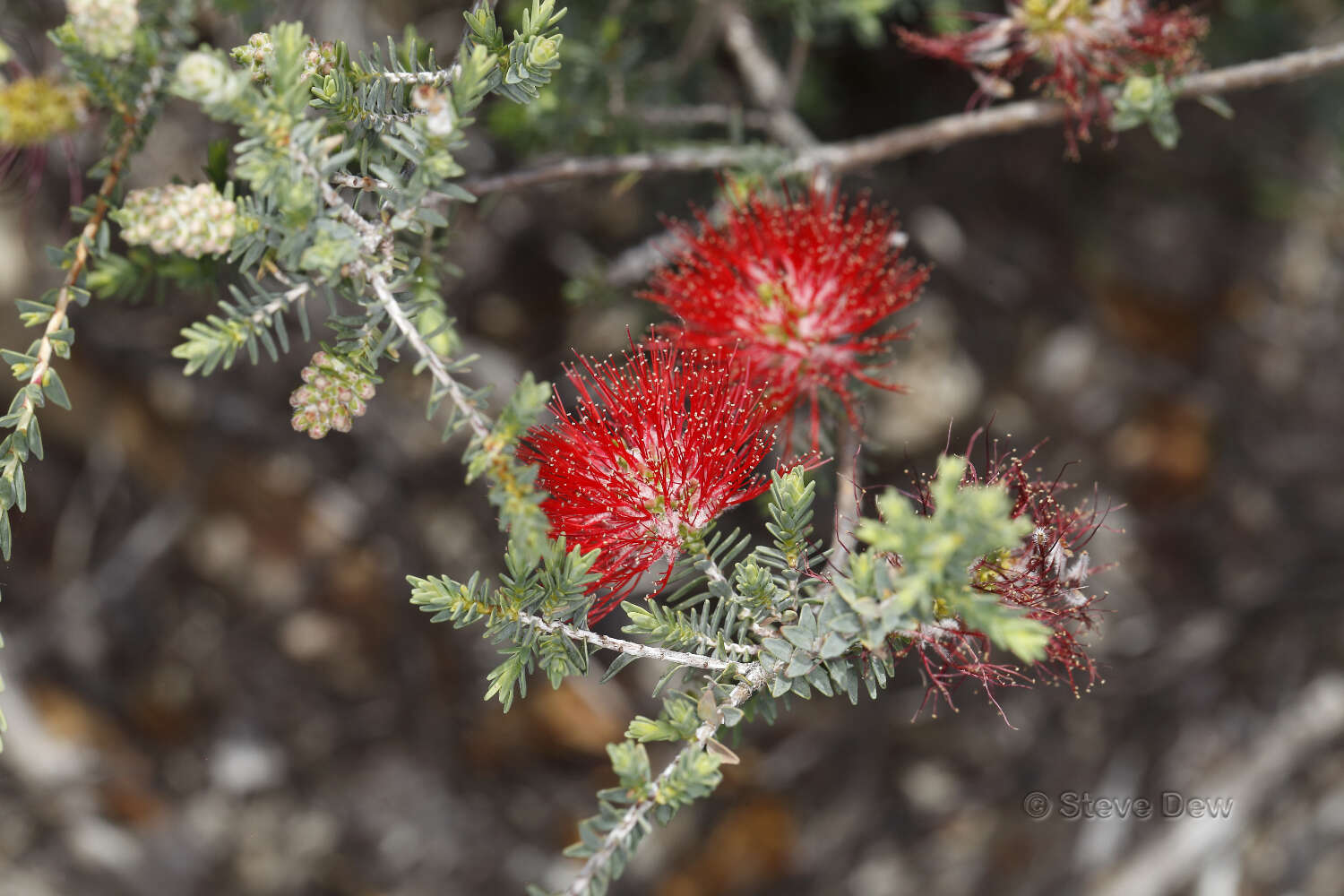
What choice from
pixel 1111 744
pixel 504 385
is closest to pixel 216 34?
pixel 504 385

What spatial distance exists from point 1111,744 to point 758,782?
1.21 metres

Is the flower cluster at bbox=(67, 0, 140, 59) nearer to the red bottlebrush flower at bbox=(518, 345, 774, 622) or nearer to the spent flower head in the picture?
the red bottlebrush flower at bbox=(518, 345, 774, 622)

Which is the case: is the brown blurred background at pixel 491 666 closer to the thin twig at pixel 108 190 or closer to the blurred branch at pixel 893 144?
the blurred branch at pixel 893 144

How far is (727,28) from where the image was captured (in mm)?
1972

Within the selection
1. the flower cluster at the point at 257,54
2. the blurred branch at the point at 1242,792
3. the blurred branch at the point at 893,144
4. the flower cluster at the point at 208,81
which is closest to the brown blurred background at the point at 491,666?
the blurred branch at the point at 1242,792

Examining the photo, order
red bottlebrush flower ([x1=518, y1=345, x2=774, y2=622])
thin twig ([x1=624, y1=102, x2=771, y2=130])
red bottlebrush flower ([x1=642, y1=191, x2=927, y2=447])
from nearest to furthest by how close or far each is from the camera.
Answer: red bottlebrush flower ([x1=518, y1=345, x2=774, y2=622]) < red bottlebrush flower ([x1=642, y1=191, x2=927, y2=447]) < thin twig ([x1=624, y1=102, x2=771, y2=130])

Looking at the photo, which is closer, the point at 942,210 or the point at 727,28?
the point at 727,28

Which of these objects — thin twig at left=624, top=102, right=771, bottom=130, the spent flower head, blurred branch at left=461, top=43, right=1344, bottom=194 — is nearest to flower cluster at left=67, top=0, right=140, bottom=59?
blurred branch at left=461, top=43, right=1344, bottom=194

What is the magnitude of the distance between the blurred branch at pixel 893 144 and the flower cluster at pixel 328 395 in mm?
651

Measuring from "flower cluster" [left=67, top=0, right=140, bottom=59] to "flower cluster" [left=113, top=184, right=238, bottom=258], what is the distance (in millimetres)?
175

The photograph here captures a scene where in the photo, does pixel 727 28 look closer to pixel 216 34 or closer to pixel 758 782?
pixel 216 34

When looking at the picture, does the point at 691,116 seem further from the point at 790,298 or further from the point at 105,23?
the point at 105,23

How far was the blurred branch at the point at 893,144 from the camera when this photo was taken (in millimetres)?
1512

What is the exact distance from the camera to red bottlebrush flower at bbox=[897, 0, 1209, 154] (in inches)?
59.1
